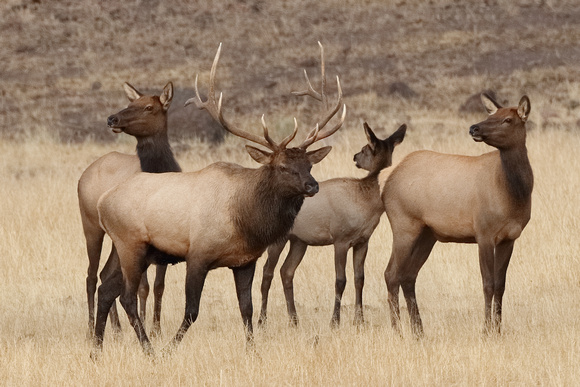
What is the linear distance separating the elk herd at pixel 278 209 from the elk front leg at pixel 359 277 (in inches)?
0.5

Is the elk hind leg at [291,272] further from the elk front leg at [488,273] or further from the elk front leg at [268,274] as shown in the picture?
the elk front leg at [488,273]

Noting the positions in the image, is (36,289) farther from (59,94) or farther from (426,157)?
(59,94)

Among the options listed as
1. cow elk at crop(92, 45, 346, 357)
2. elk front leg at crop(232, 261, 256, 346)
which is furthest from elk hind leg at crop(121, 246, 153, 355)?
elk front leg at crop(232, 261, 256, 346)

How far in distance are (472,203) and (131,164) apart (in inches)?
129

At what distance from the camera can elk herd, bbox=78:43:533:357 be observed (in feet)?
28.2

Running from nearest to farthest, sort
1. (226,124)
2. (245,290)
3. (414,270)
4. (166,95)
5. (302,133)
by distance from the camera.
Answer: (245,290) → (226,124) → (414,270) → (166,95) → (302,133)

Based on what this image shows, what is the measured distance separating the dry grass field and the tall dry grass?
0.03m

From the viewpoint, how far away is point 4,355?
336 inches

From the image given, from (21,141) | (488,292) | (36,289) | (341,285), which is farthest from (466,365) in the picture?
(21,141)

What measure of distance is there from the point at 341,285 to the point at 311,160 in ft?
8.15

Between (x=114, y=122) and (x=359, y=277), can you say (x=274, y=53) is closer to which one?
(x=359, y=277)

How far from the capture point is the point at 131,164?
34.0ft

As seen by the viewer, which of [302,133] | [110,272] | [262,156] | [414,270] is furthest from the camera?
[302,133]

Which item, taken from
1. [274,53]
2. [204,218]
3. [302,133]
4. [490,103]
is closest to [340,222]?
[490,103]
